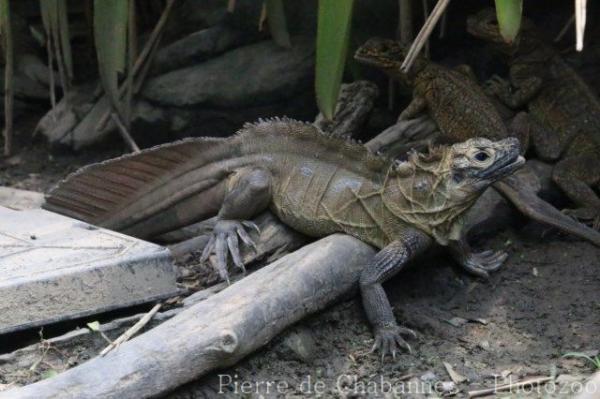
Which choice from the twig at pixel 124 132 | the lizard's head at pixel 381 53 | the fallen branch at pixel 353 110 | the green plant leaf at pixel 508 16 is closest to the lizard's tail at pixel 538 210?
the fallen branch at pixel 353 110

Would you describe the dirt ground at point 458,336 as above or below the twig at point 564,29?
below

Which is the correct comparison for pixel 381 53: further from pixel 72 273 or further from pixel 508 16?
pixel 72 273

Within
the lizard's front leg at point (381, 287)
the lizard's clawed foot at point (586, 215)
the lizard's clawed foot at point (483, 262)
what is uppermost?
the lizard's front leg at point (381, 287)

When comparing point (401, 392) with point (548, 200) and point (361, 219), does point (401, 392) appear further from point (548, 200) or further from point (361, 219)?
point (548, 200)

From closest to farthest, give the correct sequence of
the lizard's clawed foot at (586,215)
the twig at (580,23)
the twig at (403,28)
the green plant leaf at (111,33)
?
the twig at (580,23) → the green plant leaf at (111,33) → the lizard's clawed foot at (586,215) → the twig at (403,28)

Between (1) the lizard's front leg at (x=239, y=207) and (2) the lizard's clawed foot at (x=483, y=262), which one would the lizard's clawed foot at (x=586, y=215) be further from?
(1) the lizard's front leg at (x=239, y=207)

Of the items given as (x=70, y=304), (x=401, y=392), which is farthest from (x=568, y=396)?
(x=70, y=304)

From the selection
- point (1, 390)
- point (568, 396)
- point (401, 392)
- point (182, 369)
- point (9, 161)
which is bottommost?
point (568, 396)

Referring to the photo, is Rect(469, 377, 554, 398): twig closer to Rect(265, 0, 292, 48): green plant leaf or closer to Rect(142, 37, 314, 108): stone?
Rect(265, 0, 292, 48): green plant leaf

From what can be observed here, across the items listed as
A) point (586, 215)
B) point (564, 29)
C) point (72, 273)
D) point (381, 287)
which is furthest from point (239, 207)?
point (564, 29)
